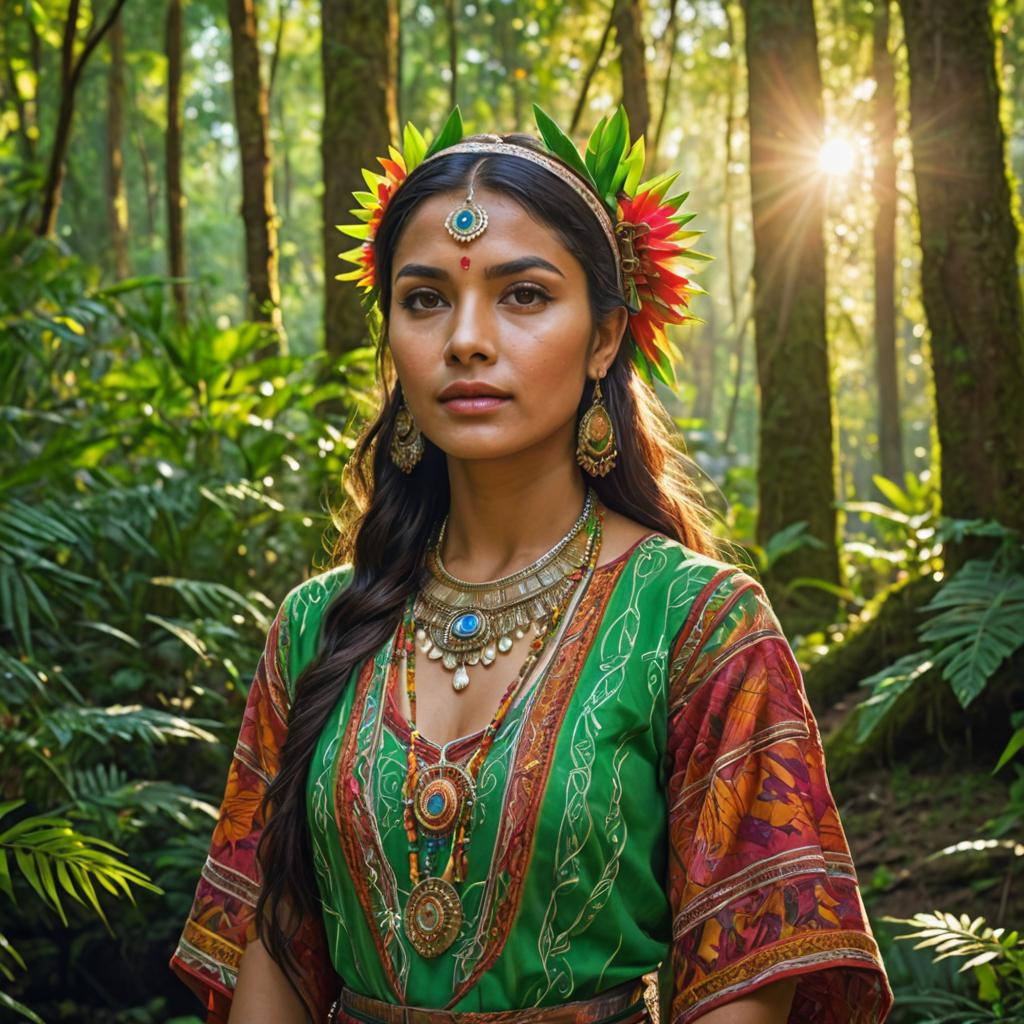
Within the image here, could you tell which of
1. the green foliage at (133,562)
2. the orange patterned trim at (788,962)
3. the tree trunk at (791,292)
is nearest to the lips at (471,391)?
the orange patterned trim at (788,962)

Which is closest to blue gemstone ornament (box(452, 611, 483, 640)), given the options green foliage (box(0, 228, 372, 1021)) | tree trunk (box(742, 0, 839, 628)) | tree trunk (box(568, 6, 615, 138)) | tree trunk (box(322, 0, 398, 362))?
green foliage (box(0, 228, 372, 1021))

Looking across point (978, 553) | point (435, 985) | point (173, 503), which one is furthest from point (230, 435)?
point (435, 985)

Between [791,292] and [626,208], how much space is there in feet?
19.2

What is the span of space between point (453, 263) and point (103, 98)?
2486 cm

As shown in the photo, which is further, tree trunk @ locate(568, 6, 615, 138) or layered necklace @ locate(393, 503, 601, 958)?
tree trunk @ locate(568, 6, 615, 138)

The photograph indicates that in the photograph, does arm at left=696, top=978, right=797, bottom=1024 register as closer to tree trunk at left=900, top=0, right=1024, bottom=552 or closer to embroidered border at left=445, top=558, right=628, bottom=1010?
embroidered border at left=445, top=558, right=628, bottom=1010

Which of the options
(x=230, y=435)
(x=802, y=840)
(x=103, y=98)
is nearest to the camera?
(x=802, y=840)

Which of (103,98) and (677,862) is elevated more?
(103,98)

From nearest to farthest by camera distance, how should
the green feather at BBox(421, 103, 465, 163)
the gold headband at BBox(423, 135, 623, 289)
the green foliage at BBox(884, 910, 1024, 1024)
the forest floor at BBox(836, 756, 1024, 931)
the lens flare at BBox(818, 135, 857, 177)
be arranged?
the gold headband at BBox(423, 135, 623, 289) → the green feather at BBox(421, 103, 465, 163) → the green foliage at BBox(884, 910, 1024, 1024) → the forest floor at BBox(836, 756, 1024, 931) → the lens flare at BBox(818, 135, 857, 177)

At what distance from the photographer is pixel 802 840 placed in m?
1.94

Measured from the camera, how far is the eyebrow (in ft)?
6.95

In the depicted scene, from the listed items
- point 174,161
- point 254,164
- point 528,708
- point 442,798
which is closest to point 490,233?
point 528,708

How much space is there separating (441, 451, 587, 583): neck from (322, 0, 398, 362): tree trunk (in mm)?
4935

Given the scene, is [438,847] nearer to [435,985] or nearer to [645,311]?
[435,985]
